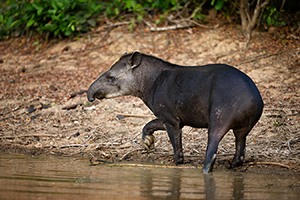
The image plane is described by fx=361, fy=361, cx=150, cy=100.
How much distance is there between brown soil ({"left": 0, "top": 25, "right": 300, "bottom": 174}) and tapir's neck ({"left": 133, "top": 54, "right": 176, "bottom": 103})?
1130 millimetres

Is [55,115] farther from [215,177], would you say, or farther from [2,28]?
[2,28]

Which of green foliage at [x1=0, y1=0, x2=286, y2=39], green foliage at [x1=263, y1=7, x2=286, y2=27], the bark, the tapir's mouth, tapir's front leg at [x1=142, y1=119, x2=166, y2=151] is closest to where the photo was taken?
tapir's front leg at [x1=142, y1=119, x2=166, y2=151]

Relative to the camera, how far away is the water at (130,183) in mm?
3646

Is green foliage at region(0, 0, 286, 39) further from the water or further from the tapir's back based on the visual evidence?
the water

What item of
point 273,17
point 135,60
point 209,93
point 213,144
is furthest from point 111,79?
point 273,17

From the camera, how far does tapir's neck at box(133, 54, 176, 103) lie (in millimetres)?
6422

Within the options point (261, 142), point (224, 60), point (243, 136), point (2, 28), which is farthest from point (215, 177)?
point (2, 28)

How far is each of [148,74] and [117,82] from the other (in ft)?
2.03

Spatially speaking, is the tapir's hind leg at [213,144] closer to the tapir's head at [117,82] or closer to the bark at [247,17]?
the tapir's head at [117,82]

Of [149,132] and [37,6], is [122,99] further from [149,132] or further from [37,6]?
[37,6]

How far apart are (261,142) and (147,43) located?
7.26m

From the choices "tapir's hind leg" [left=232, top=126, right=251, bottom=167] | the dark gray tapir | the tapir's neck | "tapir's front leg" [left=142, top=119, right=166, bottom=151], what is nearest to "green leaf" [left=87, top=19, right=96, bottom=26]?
the dark gray tapir

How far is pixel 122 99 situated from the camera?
391 inches

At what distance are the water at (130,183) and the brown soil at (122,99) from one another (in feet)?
3.26
